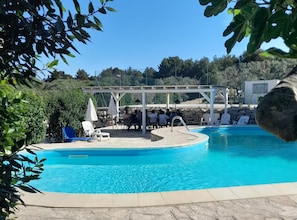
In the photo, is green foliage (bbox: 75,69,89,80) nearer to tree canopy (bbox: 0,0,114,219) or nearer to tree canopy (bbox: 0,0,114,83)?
tree canopy (bbox: 0,0,114,219)

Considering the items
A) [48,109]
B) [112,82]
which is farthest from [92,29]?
[112,82]

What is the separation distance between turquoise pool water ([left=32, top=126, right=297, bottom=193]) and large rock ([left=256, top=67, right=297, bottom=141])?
7250 mm

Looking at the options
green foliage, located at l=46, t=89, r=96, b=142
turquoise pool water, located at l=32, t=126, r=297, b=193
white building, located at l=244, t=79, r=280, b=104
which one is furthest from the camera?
white building, located at l=244, t=79, r=280, b=104

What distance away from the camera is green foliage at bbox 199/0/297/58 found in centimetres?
82

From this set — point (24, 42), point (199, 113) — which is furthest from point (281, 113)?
point (199, 113)

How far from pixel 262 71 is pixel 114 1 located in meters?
39.9

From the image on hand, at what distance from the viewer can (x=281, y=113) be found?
0.60 meters

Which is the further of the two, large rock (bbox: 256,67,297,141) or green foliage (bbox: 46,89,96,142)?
green foliage (bbox: 46,89,96,142)

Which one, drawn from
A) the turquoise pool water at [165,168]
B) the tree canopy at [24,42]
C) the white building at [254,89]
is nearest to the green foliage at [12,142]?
the tree canopy at [24,42]

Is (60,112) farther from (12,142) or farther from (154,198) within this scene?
(12,142)

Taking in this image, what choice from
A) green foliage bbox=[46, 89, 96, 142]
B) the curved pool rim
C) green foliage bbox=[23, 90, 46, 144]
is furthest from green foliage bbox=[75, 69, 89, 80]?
the curved pool rim

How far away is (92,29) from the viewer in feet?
5.49

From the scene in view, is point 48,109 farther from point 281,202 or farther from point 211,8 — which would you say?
point 211,8

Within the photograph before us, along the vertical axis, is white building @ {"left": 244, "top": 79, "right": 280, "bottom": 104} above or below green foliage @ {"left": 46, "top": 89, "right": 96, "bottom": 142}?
above
